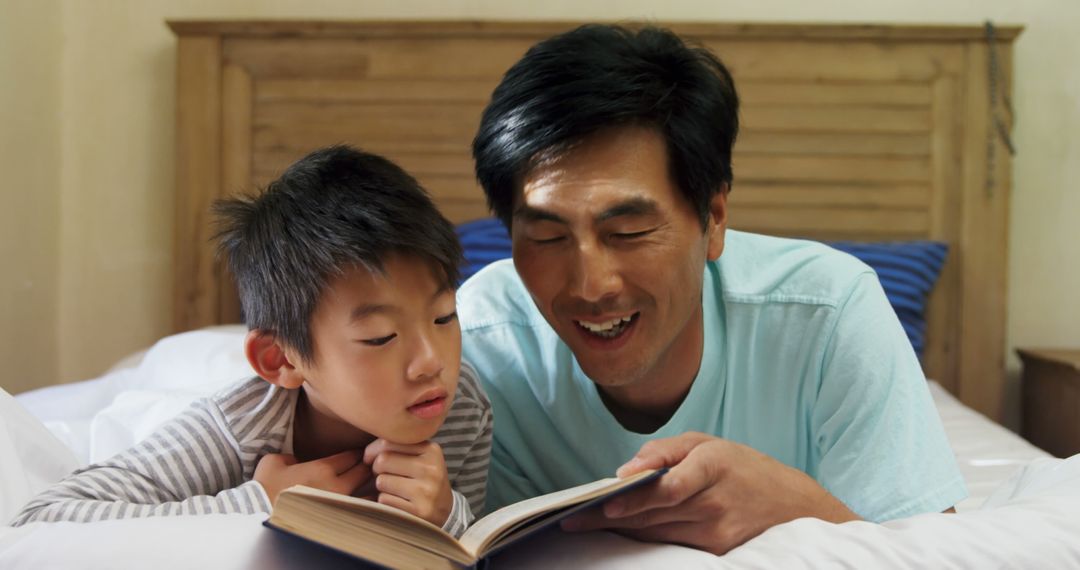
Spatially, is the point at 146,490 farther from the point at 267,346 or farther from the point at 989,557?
the point at 989,557

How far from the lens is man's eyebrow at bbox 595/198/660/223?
1015 mm

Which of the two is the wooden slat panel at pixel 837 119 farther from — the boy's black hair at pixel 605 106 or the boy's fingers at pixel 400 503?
the boy's fingers at pixel 400 503

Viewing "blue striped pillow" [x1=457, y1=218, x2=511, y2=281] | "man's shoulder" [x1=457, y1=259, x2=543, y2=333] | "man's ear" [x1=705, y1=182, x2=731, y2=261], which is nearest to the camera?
"man's ear" [x1=705, y1=182, x2=731, y2=261]

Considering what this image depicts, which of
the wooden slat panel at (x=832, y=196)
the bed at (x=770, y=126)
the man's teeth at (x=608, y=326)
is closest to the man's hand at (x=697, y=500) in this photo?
the man's teeth at (x=608, y=326)

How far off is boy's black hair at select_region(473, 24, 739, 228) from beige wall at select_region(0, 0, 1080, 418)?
1639 millimetres

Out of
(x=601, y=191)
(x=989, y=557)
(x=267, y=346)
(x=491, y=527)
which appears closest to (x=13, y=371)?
(x=267, y=346)

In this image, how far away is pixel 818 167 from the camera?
2.58 m

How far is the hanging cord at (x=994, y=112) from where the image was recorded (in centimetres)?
254

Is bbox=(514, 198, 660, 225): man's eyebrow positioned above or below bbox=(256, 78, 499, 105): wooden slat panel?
below

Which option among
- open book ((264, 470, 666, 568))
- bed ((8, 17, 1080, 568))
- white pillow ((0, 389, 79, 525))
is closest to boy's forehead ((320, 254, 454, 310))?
open book ((264, 470, 666, 568))

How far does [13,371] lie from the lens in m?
2.45

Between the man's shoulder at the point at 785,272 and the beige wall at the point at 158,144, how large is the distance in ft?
5.12

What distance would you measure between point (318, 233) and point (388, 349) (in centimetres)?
13

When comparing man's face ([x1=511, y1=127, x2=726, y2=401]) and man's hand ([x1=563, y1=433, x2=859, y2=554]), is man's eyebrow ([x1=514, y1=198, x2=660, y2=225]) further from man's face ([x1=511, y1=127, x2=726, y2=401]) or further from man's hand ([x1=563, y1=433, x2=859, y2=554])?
man's hand ([x1=563, y1=433, x2=859, y2=554])
